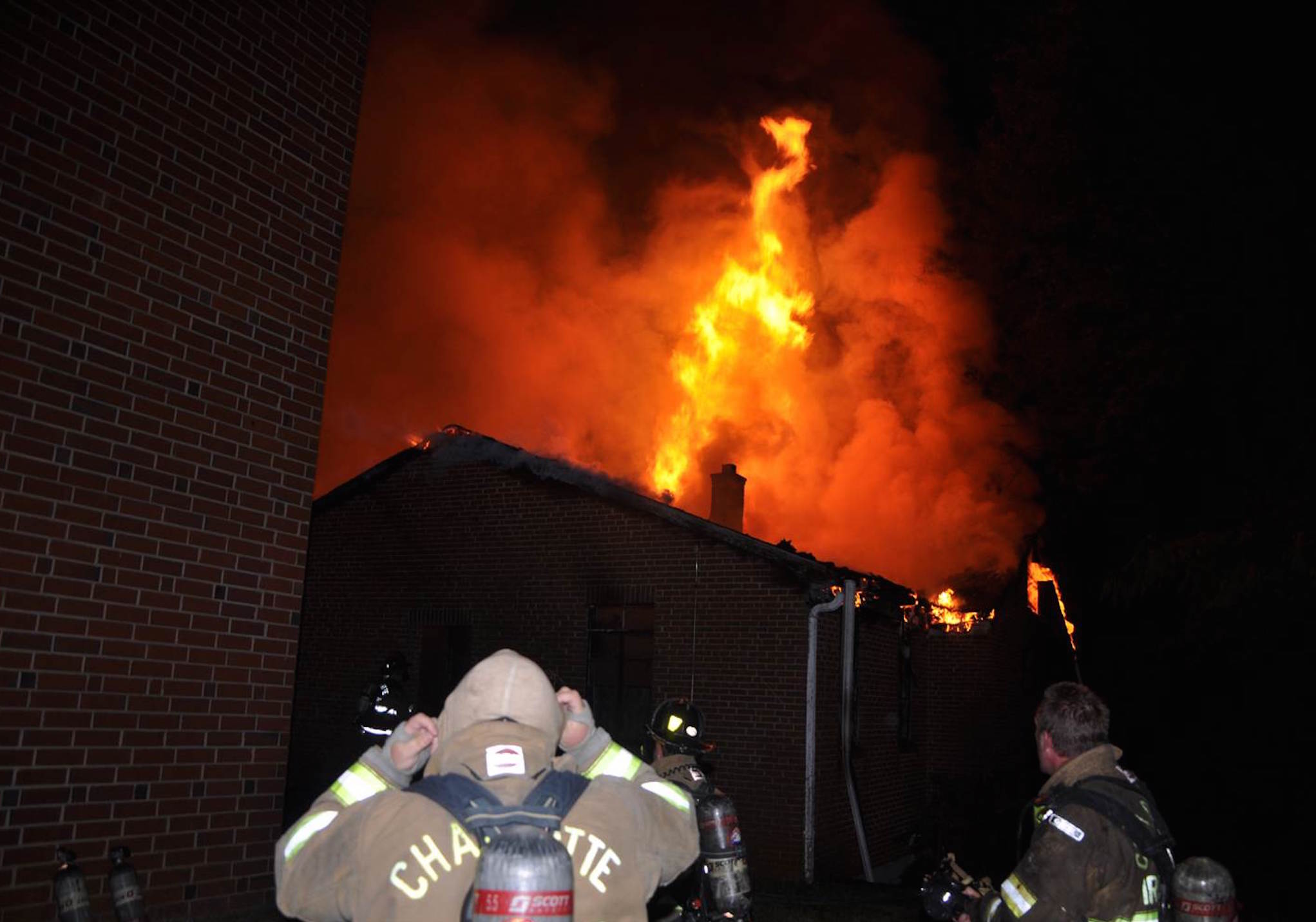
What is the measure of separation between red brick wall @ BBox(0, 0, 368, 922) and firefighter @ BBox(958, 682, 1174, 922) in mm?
3070

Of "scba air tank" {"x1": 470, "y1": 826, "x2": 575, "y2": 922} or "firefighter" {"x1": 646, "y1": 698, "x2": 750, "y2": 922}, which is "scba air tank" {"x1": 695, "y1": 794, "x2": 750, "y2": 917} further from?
"scba air tank" {"x1": 470, "y1": 826, "x2": 575, "y2": 922}

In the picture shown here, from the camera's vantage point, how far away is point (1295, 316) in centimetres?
980

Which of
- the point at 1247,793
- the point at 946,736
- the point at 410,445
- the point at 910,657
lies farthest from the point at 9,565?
the point at 946,736

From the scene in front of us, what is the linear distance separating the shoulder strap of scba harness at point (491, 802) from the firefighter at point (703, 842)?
270 cm

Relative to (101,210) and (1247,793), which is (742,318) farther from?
(101,210)

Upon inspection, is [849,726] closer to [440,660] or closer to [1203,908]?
[440,660]

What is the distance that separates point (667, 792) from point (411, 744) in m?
0.66

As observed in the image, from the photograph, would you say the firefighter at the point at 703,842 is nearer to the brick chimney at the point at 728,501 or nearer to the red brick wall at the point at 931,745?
the red brick wall at the point at 931,745

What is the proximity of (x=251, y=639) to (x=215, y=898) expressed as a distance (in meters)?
1.04

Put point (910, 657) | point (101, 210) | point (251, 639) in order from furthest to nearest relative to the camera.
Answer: point (910, 657), point (251, 639), point (101, 210)

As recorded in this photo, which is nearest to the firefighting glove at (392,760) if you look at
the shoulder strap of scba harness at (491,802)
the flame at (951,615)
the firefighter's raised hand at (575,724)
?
the shoulder strap of scba harness at (491,802)

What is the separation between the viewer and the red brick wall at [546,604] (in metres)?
11.0

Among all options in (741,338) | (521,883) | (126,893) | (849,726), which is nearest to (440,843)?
(521,883)

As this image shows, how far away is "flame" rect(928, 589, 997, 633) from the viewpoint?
1489 centimetres
